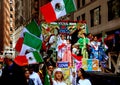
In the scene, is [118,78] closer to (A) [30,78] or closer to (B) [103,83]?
(B) [103,83]

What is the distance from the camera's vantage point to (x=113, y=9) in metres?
35.7

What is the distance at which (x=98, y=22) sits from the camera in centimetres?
3984

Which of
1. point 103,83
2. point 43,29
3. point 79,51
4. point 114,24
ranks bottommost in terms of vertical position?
point 103,83

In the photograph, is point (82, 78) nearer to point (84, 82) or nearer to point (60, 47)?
point (84, 82)

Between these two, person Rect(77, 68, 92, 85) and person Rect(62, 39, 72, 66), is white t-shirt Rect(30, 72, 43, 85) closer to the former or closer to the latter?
person Rect(62, 39, 72, 66)

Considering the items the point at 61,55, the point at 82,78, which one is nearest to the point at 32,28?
the point at 82,78

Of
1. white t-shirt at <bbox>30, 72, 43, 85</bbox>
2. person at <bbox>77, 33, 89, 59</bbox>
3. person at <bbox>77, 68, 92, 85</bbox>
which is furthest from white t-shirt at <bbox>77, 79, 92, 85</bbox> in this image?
person at <bbox>77, 33, 89, 59</bbox>

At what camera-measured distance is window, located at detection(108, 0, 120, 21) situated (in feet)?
113

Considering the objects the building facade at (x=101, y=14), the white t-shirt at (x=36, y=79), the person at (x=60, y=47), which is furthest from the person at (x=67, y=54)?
the building facade at (x=101, y=14)

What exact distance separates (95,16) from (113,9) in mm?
5431

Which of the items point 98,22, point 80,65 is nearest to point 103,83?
point 80,65

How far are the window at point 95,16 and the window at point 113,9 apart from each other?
10.0 ft

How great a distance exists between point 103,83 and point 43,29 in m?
8.69

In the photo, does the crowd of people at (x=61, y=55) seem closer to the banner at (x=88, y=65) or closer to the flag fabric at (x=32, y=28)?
the banner at (x=88, y=65)
